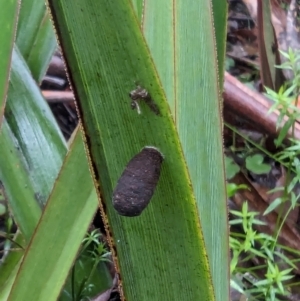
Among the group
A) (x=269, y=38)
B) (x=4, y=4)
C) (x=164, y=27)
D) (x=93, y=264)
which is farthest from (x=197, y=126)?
(x=269, y=38)

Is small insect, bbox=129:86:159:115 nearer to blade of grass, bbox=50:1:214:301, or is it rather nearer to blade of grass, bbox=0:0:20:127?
blade of grass, bbox=50:1:214:301

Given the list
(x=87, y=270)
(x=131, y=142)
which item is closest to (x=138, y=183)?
(x=131, y=142)

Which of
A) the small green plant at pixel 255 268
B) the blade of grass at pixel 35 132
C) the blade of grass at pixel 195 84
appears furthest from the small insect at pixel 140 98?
the small green plant at pixel 255 268

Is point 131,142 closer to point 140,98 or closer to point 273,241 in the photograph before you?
point 140,98

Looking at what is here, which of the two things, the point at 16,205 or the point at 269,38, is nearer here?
the point at 16,205

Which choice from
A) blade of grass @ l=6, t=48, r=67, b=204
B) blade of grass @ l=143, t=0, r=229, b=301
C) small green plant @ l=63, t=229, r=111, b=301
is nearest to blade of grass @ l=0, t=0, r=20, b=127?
blade of grass @ l=143, t=0, r=229, b=301

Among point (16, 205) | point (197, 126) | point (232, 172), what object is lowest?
point (232, 172)

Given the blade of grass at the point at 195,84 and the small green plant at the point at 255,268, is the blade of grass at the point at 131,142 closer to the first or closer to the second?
the blade of grass at the point at 195,84

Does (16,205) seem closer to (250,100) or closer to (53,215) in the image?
(53,215)
